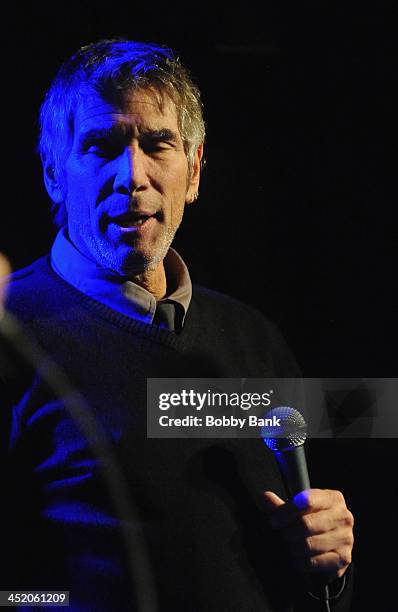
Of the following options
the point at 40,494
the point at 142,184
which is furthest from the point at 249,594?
the point at 142,184

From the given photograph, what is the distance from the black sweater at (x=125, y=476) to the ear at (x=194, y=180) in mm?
278

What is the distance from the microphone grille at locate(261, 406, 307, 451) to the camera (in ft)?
4.24

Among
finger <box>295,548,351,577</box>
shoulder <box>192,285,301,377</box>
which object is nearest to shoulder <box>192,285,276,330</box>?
shoulder <box>192,285,301,377</box>

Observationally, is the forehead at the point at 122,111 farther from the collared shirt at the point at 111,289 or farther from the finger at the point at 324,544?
the finger at the point at 324,544

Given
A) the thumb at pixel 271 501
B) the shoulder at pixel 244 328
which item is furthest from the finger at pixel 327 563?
the shoulder at pixel 244 328

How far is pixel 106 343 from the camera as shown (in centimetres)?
130

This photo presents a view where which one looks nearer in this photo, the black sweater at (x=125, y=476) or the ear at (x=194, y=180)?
the black sweater at (x=125, y=476)

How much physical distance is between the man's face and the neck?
0.02 m

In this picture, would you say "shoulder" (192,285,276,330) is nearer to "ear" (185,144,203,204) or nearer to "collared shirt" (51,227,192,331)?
"collared shirt" (51,227,192,331)

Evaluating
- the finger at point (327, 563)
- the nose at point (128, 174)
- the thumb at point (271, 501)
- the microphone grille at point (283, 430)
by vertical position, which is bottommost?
the finger at point (327, 563)

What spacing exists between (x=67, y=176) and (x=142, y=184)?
6.4 inches

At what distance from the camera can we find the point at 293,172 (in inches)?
58.1

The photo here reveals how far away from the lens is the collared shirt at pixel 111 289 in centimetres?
132

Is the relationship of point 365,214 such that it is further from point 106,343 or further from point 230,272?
point 106,343
